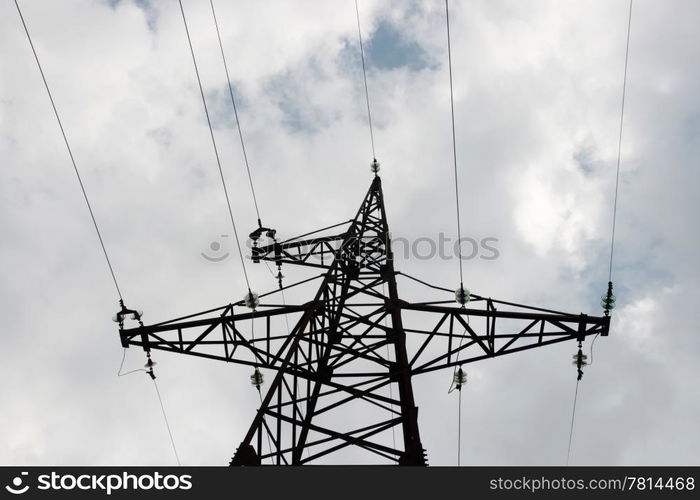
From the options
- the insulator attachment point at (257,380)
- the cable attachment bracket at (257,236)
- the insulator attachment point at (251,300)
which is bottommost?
the insulator attachment point at (257,380)

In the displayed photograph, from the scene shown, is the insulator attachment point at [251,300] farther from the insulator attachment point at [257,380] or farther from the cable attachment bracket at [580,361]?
the cable attachment bracket at [580,361]

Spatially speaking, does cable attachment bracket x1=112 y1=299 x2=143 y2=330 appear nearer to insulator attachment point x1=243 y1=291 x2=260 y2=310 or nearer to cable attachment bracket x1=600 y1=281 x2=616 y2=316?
insulator attachment point x1=243 y1=291 x2=260 y2=310

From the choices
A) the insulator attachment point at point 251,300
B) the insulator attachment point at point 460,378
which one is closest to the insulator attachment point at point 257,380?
the insulator attachment point at point 251,300

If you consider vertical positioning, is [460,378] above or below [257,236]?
below

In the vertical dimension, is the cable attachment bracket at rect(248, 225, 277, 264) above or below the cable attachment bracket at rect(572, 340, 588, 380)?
above

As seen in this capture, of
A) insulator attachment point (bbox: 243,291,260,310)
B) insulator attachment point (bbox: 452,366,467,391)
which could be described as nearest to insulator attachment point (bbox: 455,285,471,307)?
insulator attachment point (bbox: 452,366,467,391)

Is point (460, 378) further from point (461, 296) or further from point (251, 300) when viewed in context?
point (251, 300)

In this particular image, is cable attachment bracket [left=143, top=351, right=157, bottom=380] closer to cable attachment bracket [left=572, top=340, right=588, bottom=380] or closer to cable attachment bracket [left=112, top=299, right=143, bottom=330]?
cable attachment bracket [left=112, top=299, right=143, bottom=330]

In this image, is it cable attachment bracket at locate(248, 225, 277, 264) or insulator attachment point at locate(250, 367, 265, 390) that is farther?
cable attachment bracket at locate(248, 225, 277, 264)

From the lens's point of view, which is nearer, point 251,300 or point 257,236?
point 251,300

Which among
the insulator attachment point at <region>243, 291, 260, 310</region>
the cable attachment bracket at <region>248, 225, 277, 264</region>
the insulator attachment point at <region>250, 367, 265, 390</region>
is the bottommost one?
the insulator attachment point at <region>250, 367, 265, 390</region>

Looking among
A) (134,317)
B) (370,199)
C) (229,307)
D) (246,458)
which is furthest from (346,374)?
(370,199)

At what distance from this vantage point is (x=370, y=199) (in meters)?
18.5

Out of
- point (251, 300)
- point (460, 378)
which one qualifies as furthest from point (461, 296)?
point (251, 300)
